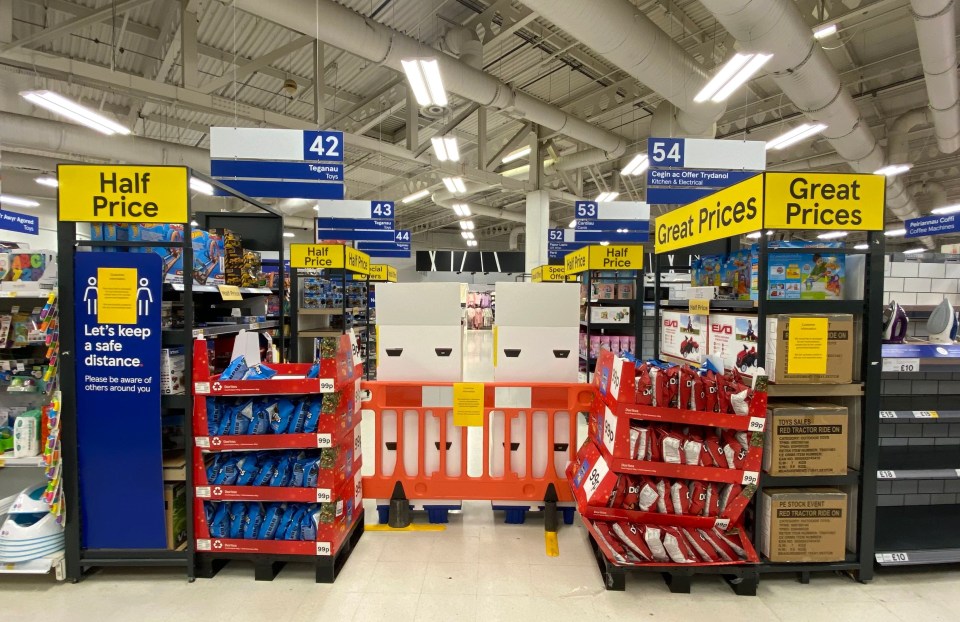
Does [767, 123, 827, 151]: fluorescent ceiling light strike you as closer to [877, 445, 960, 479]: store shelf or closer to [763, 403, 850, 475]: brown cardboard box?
[877, 445, 960, 479]: store shelf

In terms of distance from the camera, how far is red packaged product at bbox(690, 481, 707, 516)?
248cm

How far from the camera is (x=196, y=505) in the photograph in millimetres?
2510

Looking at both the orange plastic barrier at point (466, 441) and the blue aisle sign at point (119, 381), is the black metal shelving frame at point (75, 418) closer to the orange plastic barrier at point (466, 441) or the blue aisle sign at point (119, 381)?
the blue aisle sign at point (119, 381)

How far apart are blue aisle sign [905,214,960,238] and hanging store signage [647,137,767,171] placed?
6.84 feet

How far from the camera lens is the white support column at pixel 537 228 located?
461 inches

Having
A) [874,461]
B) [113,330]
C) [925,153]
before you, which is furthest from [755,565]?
[925,153]

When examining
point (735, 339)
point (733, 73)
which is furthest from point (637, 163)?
point (735, 339)

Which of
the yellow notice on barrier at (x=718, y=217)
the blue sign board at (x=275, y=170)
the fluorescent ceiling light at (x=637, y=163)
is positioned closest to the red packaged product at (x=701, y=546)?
the yellow notice on barrier at (x=718, y=217)

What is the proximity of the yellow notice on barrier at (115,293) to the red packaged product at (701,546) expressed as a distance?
3417 mm

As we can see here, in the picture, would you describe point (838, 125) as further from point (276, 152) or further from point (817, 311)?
point (276, 152)

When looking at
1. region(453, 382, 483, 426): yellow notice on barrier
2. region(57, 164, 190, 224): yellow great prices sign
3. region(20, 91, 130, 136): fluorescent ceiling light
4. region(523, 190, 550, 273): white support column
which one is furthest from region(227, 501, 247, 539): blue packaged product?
region(523, 190, 550, 273): white support column

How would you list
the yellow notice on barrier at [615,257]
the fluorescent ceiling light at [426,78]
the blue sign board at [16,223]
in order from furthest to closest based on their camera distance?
the blue sign board at [16,223] < the yellow notice on barrier at [615,257] < the fluorescent ceiling light at [426,78]

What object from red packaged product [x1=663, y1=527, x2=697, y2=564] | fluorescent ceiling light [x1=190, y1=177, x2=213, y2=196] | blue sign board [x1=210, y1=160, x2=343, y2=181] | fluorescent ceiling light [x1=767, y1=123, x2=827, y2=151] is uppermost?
fluorescent ceiling light [x1=767, y1=123, x2=827, y2=151]

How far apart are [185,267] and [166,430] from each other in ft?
3.68
